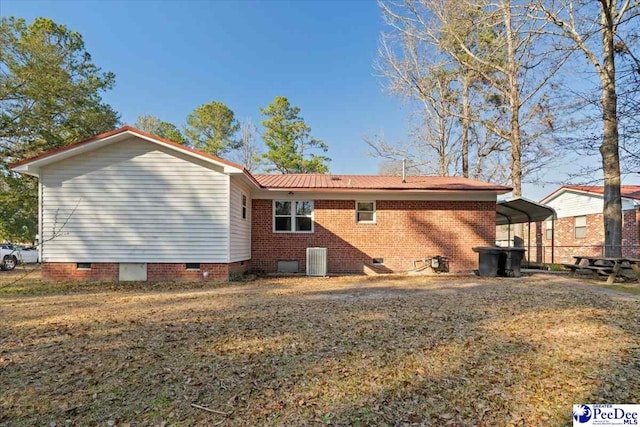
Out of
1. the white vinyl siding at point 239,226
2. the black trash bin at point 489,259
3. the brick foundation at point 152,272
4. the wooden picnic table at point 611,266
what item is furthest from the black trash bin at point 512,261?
the brick foundation at point 152,272

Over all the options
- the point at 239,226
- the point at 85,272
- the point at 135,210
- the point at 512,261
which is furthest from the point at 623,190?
the point at 85,272

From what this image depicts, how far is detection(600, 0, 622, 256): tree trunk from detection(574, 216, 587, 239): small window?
380 inches

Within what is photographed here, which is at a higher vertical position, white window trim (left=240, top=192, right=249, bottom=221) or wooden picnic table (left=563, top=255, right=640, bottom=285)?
white window trim (left=240, top=192, right=249, bottom=221)

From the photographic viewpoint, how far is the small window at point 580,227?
1954 centimetres

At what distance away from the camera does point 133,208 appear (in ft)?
32.3

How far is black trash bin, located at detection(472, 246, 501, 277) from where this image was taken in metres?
11.2

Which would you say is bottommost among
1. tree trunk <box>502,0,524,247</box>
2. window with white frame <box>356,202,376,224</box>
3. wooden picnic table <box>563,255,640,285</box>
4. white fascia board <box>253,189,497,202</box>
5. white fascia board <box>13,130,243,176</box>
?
wooden picnic table <box>563,255,640,285</box>

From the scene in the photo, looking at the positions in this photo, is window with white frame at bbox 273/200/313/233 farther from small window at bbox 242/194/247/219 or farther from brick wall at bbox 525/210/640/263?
brick wall at bbox 525/210/640/263

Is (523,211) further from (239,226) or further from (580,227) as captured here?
(239,226)

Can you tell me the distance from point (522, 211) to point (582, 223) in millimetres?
9184

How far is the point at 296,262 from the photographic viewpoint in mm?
12328

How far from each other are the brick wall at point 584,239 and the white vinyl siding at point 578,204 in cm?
31

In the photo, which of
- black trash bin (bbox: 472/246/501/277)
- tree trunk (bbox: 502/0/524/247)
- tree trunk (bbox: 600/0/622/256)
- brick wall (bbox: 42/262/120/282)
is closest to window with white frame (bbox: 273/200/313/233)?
brick wall (bbox: 42/262/120/282)

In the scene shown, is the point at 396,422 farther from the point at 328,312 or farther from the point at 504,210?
the point at 504,210
